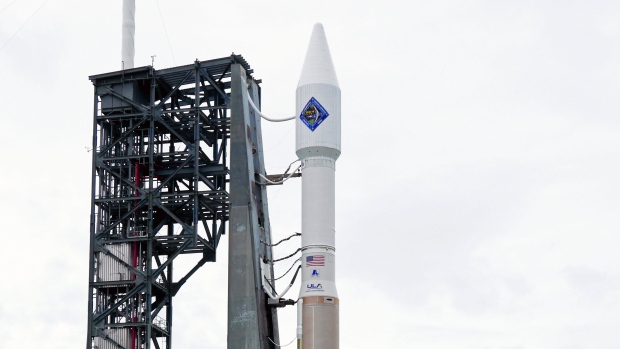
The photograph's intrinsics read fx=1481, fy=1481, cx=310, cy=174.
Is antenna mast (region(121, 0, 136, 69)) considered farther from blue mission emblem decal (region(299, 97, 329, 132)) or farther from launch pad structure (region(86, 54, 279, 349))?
blue mission emblem decal (region(299, 97, 329, 132))

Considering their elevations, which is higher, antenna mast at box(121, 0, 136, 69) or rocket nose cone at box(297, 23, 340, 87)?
antenna mast at box(121, 0, 136, 69)

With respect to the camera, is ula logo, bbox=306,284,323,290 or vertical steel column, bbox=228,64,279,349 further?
vertical steel column, bbox=228,64,279,349

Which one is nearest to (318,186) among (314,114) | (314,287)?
(314,114)

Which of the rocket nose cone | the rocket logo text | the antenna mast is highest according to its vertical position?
the antenna mast

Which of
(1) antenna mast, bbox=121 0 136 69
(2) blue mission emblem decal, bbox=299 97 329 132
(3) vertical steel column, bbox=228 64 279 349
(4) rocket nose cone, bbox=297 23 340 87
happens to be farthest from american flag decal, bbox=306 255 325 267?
(1) antenna mast, bbox=121 0 136 69

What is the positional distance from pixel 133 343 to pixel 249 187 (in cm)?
896

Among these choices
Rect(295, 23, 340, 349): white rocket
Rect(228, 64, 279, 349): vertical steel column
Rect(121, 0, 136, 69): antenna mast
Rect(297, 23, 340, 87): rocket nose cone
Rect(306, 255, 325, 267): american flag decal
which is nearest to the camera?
Rect(295, 23, 340, 349): white rocket

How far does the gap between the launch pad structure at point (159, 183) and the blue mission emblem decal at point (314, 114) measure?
4158 millimetres

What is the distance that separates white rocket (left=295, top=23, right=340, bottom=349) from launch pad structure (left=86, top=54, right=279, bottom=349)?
4041 mm

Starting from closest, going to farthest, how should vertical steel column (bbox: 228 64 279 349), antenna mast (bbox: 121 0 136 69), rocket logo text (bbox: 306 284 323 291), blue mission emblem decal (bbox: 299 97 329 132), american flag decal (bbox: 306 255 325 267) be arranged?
rocket logo text (bbox: 306 284 323 291) → american flag decal (bbox: 306 255 325 267) → blue mission emblem decal (bbox: 299 97 329 132) → vertical steel column (bbox: 228 64 279 349) → antenna mast (bbox: 121 0 136 69)

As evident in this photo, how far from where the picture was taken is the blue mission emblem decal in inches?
2323

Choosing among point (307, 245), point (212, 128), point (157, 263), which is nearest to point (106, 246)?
point (157, 263)

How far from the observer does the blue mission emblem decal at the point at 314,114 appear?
194ft

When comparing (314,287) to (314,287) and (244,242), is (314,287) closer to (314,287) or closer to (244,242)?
(314,287)
